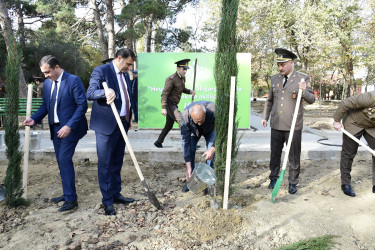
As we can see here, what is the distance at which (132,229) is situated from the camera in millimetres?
3246

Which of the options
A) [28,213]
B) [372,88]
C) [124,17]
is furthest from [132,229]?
[124,17]

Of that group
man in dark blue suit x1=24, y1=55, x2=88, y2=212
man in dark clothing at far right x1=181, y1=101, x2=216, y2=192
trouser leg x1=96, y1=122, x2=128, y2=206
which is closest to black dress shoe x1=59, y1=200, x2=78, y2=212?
man in dark blue suit x1=24, y1=55, x2=88, y2=212

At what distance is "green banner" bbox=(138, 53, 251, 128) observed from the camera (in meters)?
8.25

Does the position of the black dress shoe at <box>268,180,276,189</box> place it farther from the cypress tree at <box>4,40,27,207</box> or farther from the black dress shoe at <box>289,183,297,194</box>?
the cypress tree at <box>4,40,27,207</box>

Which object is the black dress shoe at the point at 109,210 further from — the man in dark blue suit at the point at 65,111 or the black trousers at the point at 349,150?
the black trousers at the point at 349,150

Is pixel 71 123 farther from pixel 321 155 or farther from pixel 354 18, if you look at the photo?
pixel 354 18

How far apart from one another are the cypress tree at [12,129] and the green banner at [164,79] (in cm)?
465

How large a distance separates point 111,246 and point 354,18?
17.4 meters

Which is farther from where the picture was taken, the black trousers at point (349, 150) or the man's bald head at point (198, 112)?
the black trousers at point (349, 150)

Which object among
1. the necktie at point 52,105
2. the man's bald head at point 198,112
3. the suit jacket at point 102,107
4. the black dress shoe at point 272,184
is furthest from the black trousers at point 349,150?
the necktie at point 52,105

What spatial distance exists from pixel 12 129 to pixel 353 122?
4.48 meters

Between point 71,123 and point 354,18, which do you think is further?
point 354,18

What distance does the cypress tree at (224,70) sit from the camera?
328cm

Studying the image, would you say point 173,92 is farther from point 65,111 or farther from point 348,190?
point 348,190
